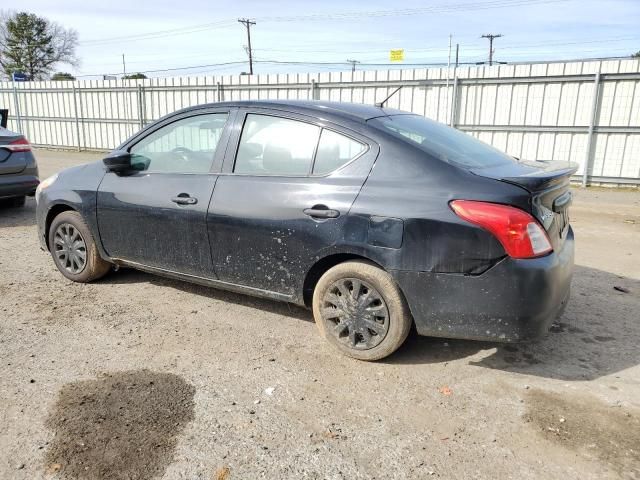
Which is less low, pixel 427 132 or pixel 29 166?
pixel 427 132

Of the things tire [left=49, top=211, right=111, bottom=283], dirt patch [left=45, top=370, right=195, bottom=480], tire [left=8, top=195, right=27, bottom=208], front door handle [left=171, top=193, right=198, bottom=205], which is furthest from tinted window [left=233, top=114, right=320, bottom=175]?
tire [left=8, top=195, right=27, bottom=208]

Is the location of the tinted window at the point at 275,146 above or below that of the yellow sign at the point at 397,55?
below

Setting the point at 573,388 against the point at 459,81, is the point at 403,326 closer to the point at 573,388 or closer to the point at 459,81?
the point at 573,388

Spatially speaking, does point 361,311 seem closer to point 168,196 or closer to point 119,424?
point 119,424

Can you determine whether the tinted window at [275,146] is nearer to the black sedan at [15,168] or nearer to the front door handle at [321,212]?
the front door handle at [321,212]

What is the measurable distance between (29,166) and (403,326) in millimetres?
6983

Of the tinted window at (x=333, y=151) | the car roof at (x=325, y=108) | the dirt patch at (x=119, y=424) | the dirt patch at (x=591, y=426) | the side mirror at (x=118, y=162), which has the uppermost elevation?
the car roof at (x=325, y=108)

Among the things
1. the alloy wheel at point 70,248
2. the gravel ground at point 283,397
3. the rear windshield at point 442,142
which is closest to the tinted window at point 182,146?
the alloy wheel at point 70,248

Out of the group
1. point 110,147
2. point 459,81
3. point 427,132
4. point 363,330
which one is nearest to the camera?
point 363,330

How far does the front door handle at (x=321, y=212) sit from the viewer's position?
3352 mm

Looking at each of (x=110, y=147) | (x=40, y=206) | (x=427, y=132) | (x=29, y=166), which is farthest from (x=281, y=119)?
(x=110, y=147)

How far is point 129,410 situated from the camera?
291 cm

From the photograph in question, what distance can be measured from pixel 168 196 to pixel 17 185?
496 centimetres

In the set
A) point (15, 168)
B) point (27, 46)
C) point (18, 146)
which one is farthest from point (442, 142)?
point (27, 46)
